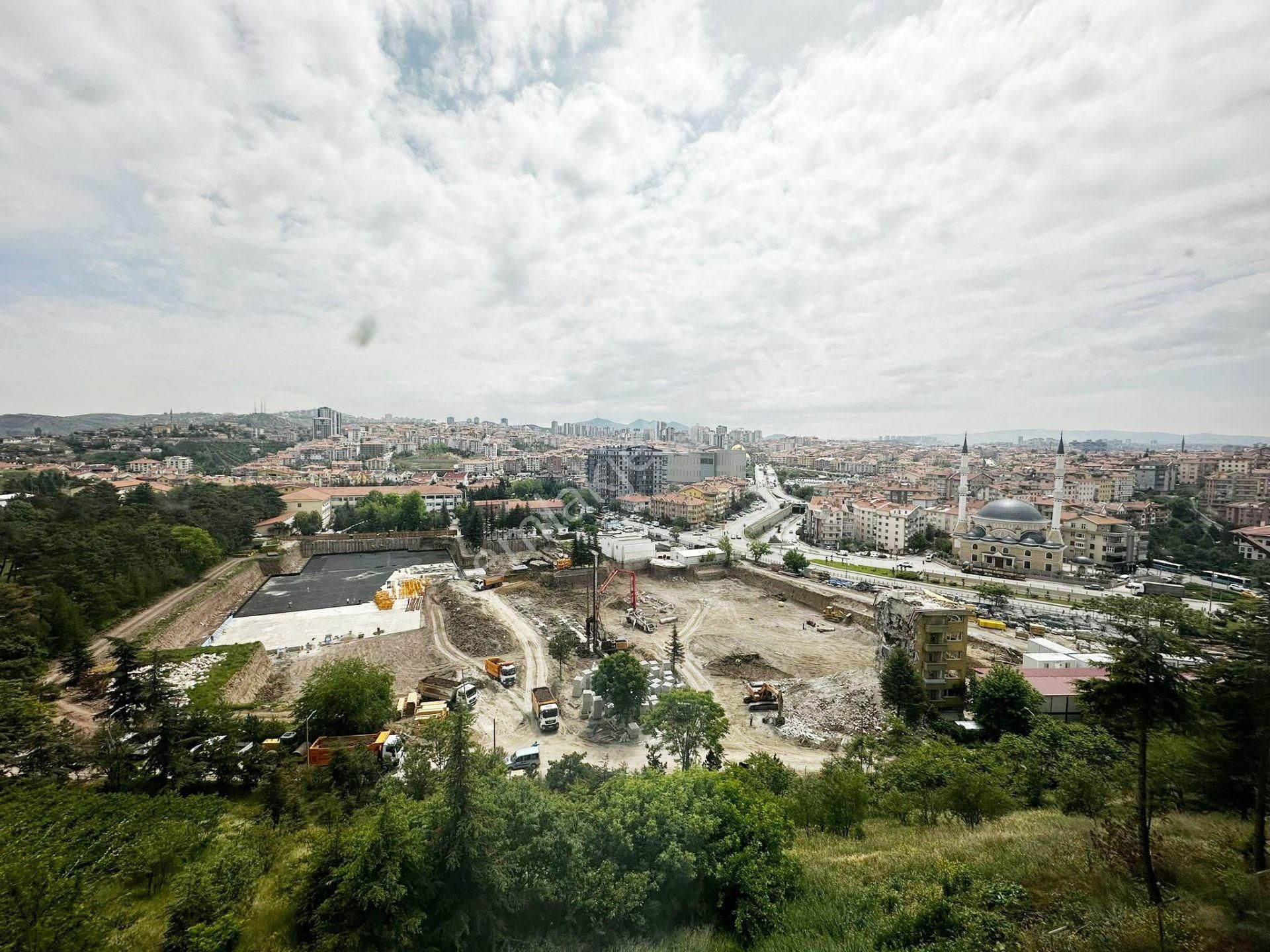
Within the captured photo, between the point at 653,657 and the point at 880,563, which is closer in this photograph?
the point at 653,657

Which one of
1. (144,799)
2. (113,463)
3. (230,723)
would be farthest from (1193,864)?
(113,463)

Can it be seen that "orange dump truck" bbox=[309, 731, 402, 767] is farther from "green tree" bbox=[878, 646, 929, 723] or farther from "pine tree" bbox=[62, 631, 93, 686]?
"green tree" bbox=[878, 646, 929, 723]

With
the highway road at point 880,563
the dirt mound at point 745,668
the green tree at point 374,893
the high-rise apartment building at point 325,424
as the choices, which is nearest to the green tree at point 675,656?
the dirt mound at point 745,668

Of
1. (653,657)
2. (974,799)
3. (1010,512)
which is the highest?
(1010,512)

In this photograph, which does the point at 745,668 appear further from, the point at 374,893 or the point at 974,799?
the point at 374,893

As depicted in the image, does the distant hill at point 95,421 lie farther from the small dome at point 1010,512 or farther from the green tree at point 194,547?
the small dome at point 1010,512

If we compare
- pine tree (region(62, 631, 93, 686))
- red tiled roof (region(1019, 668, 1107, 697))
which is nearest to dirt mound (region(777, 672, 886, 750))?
red tiled roof (region(1019, 668, 1107, 697))

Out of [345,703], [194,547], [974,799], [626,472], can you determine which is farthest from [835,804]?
[626,472]
